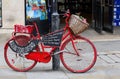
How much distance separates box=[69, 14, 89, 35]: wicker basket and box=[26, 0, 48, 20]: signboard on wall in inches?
186

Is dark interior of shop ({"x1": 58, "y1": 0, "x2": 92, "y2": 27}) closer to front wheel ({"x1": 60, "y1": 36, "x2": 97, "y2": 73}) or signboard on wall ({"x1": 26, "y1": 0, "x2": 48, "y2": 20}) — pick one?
signboard on wall ({"x1": 26, "y1": 0, "x2": 48, "y2": 20})

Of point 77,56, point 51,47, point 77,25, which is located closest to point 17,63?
point 51,47

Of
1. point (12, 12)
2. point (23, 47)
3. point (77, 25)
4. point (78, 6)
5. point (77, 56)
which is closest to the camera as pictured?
point (77, 25)

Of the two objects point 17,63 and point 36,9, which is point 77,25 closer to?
point 17,63

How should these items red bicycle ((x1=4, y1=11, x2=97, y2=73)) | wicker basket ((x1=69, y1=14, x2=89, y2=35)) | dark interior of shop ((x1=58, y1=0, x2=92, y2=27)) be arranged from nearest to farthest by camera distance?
wicker basket ((x1=69, y1=14, x2=89, y2=35)) → red bicycle ((x1=4, y1=11, x2=97, y2=73)) → dark interior of shop ((x1=58, y1=0, x2=92, y2=27))

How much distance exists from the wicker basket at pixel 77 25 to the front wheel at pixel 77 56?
19 cm

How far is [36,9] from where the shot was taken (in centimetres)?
1280

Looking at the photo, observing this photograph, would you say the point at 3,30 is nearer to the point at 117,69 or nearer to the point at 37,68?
the point at 37,68

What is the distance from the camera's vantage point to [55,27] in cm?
836

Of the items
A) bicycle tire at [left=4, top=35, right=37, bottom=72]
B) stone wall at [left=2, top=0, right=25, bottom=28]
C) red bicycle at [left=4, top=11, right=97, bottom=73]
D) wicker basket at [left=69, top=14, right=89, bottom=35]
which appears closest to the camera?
wicker basket at [left=69, top=14, right=89, bottom=35]

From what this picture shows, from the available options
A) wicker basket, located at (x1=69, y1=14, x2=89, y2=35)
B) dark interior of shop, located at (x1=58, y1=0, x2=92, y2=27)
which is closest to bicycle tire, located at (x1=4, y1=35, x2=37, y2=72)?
wicker basket, located at (x1=69, y1=14, x2=89, y2=35)

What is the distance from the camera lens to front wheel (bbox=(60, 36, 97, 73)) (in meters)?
8.20

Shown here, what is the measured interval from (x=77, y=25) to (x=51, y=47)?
2.33 feet

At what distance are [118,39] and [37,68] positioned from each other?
461 centimetres
